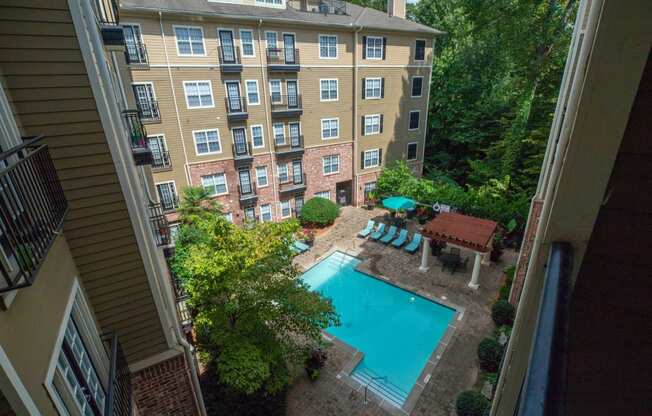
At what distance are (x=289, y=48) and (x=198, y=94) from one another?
5.99 m

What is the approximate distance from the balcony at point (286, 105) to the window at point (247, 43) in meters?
2.55

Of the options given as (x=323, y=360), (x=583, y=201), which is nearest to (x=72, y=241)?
(x=583, y=201)

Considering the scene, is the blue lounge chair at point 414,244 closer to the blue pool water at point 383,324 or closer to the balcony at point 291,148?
the blue pool water at point 383,324

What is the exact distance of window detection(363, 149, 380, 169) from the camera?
2355 cm

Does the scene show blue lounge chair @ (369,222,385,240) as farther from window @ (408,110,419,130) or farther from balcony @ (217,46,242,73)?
balcony @ (217,46,242,73)

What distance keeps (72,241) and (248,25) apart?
15.7 meters

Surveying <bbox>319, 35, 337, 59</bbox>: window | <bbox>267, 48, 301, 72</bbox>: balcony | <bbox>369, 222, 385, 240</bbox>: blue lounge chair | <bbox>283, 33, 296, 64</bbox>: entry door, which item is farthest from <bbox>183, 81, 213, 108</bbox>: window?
<bbox>369, 222, 385, 240</bbox>: blue lounge chair

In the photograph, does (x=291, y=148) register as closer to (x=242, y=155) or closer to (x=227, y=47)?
(x=242, y=155)

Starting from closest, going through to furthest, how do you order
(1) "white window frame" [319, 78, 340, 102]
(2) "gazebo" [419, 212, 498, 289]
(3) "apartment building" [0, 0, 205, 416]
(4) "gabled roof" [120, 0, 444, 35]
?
(3) "apartment building" [0, 0, 205, 416], (2) "gazebo" [419, 212, 498, 289], (4) "gabled roof" [120, 0, 444, 35], (1) "white window frame" [319, 78, 340, 102]

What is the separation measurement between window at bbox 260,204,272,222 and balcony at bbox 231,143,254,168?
321cm

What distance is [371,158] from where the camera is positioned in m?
23.8

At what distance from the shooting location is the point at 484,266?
15.5 m

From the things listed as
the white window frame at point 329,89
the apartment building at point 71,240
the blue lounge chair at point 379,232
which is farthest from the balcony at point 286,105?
the apartment building at point 71,240

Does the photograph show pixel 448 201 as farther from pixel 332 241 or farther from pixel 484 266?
pixel 332 241
